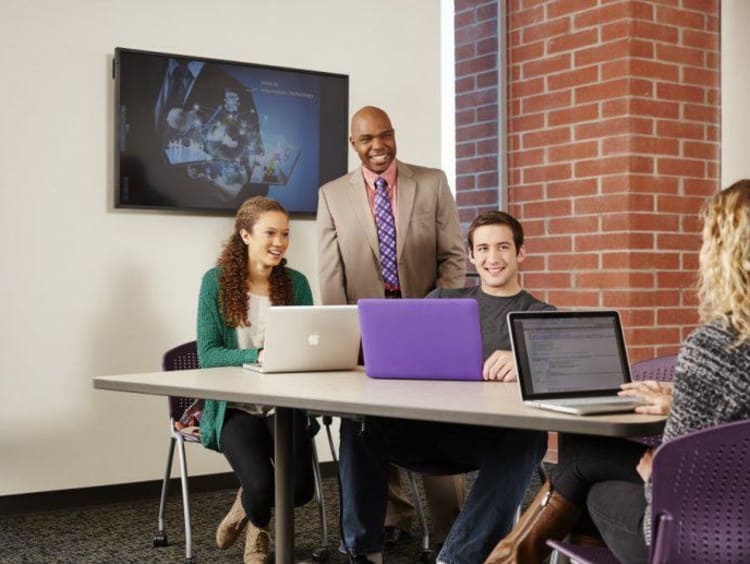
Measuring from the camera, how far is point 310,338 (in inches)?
117

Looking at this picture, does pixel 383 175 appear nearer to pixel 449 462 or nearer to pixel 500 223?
pixel 500 223

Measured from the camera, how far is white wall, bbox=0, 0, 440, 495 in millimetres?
4219

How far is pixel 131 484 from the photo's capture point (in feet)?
14.8

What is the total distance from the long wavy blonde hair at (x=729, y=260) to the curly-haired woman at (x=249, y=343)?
163 cm

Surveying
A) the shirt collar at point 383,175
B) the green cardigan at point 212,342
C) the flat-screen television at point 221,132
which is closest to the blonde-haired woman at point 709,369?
the green cardigan at point 212,342

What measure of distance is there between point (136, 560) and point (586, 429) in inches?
82.6

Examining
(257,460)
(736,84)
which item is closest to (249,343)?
(257,460)

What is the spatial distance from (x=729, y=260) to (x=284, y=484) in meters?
1.31

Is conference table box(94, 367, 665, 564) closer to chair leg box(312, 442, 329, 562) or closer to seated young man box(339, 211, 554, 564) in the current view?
seated young man box(339, 211, 554, 564)

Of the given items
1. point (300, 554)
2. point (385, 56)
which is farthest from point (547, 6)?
point (300, 554)

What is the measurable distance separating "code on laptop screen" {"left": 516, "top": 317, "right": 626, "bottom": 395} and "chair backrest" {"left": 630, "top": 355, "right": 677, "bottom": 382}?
0.90 ft

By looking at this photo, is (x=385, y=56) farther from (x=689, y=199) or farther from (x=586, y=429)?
(x=586, y=429)

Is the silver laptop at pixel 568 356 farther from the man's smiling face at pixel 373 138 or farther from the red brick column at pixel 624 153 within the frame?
the red brick column at pixel 624 153

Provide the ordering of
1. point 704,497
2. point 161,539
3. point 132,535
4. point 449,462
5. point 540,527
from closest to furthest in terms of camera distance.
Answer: point 704,497, point 540,527, point 449,462, point 161,539, point 132,535
